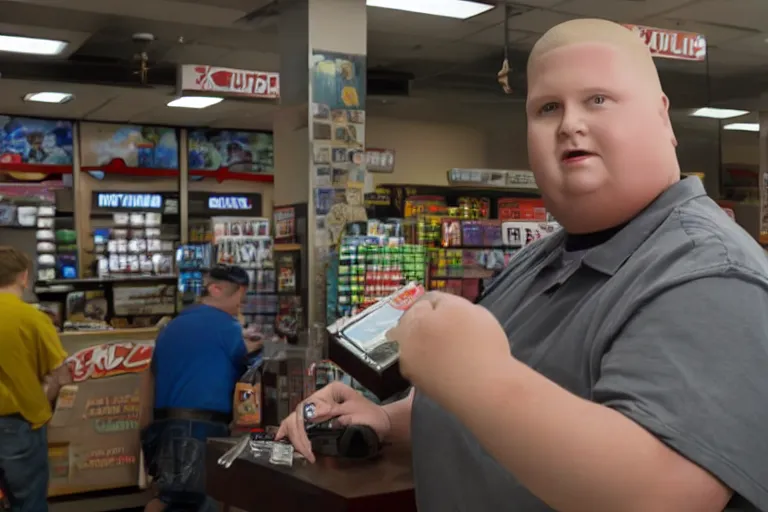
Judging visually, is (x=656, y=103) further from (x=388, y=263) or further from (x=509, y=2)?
(x=509, y=2)

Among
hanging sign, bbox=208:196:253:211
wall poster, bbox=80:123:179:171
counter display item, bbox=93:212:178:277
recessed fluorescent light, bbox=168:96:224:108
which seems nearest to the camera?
recessed fluorescent light, bbox=168:96:224:108

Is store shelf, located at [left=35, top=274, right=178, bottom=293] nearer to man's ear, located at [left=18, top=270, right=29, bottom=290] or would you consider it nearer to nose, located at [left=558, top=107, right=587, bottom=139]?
man's ear, located at [left=18, top=270, right=29, bottom=290]

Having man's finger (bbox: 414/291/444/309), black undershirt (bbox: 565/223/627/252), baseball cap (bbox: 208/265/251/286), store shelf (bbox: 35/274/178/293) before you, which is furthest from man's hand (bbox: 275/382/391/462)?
store shelf (bbox: 35/274/178/293)

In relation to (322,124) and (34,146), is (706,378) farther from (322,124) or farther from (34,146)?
(34,146)

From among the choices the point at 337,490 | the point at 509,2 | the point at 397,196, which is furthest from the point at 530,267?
the point at 397,196

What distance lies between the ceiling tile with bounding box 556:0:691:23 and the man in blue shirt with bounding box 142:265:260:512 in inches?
133

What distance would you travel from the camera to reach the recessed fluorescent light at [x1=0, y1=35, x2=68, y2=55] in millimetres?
6992

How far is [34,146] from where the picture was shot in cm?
1074

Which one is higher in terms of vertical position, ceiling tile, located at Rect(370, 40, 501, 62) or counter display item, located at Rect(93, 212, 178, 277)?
ceiling tile, located at Rect(370, 40, 501, 62)

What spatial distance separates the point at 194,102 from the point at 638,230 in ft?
29.7

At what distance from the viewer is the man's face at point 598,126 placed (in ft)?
3.27

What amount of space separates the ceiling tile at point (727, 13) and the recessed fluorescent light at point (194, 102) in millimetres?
4829

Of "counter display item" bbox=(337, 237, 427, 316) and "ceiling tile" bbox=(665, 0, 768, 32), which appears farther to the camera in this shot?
"ceiling tile" bbox=(665, 0, 768, 32)

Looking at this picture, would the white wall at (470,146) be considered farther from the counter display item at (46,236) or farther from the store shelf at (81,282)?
the counter display item at (46,236)
